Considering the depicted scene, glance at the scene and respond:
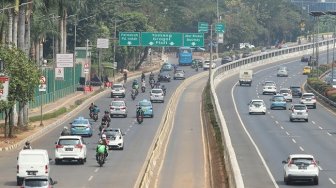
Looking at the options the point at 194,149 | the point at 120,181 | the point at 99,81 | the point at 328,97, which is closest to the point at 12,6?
the point at 194,149

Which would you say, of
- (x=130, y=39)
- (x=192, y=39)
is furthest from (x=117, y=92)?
(x=192, y=39)

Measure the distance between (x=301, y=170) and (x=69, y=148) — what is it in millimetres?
13212

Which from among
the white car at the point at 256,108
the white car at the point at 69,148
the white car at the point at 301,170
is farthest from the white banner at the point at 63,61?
the white car at the point at 301,170

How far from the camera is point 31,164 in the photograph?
45.2 m

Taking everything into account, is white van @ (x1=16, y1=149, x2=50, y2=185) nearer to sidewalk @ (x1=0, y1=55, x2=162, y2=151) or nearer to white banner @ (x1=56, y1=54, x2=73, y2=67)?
sidewalk @ (x1=0, y1=55, x2=162, y2=151)

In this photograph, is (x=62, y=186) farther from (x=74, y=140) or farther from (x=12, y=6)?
(x=12, y=6)

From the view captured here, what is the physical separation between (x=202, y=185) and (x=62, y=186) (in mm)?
6641

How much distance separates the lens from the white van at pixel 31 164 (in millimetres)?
45062

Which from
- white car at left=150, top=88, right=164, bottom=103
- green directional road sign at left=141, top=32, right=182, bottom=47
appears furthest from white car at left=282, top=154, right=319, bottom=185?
green directional road sign at left=141, top=32, right=182, bottom=47

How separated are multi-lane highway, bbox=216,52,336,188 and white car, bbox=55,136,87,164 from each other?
27.1ft

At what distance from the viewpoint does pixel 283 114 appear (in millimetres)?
96938

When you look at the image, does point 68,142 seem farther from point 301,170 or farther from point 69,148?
point 301,170

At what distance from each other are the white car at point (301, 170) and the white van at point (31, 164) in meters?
10.7

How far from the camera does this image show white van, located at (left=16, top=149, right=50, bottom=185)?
45.1 metres
